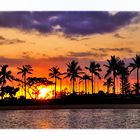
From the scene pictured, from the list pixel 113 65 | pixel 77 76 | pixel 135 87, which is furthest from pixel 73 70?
pixel 135 87

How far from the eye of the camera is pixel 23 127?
24.2 ft

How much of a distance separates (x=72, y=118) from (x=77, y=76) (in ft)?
1.17

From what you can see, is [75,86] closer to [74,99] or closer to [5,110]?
[74,99]

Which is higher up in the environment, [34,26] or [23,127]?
[34,26]

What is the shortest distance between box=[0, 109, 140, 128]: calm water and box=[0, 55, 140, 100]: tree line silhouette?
0.16 metres

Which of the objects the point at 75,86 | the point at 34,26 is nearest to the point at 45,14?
the point at 34,26

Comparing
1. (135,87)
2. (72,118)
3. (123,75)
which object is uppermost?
(123,75)


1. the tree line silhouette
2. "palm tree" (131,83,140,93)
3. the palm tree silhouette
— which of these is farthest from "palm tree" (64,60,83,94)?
"palm tree" (131,83,140,93)

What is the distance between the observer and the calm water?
7355 mm

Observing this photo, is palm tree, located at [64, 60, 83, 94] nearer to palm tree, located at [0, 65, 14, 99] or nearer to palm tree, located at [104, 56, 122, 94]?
palm tree, located at [104, 56, 122, 94]

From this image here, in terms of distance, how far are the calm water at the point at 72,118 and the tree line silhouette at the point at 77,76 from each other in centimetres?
16

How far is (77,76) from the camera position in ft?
24.5

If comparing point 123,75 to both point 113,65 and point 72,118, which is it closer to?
point 113,65

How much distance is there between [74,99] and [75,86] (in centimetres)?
12
